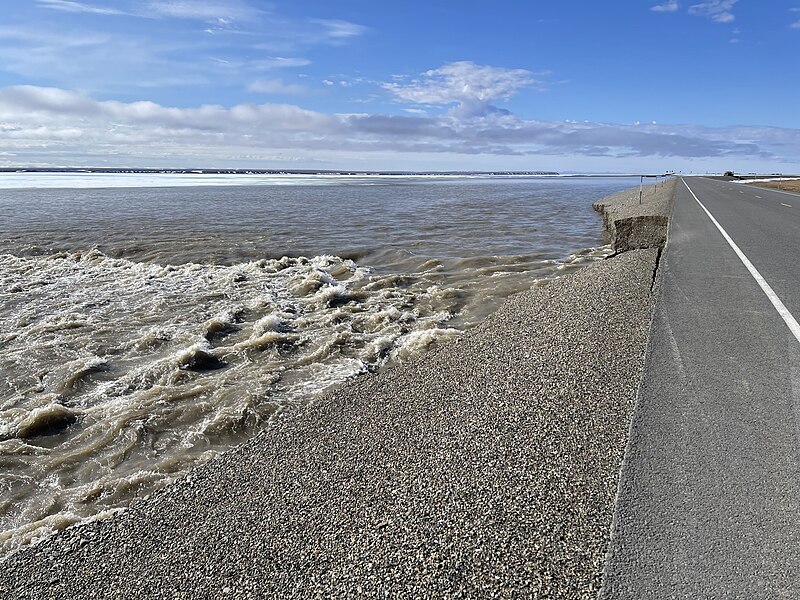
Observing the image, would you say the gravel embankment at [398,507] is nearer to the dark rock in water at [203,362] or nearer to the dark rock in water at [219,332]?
the dark rock in water at [203,362]

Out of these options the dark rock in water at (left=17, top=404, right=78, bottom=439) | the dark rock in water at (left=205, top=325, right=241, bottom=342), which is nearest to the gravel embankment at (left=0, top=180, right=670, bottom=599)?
the dark rock in water at (left=17, top=404, right=78, bottom=439)

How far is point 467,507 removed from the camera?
11.5 feet

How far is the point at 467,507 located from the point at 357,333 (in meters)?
6.41

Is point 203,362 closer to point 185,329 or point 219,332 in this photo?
point 219,332

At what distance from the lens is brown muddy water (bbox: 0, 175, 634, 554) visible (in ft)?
18.4

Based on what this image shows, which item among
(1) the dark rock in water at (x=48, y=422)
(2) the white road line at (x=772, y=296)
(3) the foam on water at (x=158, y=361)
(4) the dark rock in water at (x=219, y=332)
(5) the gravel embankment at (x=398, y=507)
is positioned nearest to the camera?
(5) the gravel embankment at (x=398, y=507)

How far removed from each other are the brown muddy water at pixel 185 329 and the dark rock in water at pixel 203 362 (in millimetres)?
31

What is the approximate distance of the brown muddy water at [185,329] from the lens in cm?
561

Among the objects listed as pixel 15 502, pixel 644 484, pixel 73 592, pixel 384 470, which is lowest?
pixel 15 502

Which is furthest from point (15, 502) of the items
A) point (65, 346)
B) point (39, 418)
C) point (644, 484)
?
point (644, 484)

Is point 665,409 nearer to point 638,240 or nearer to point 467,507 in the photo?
point 467,507

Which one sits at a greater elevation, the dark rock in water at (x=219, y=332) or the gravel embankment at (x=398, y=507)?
the gravel embankment at (x=398, y=507)

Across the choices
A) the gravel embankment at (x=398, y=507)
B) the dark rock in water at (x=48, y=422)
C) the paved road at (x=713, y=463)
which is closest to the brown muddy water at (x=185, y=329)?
the dark rock in water at (x=48, y=422)

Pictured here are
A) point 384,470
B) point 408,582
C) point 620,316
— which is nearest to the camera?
point 408,582
